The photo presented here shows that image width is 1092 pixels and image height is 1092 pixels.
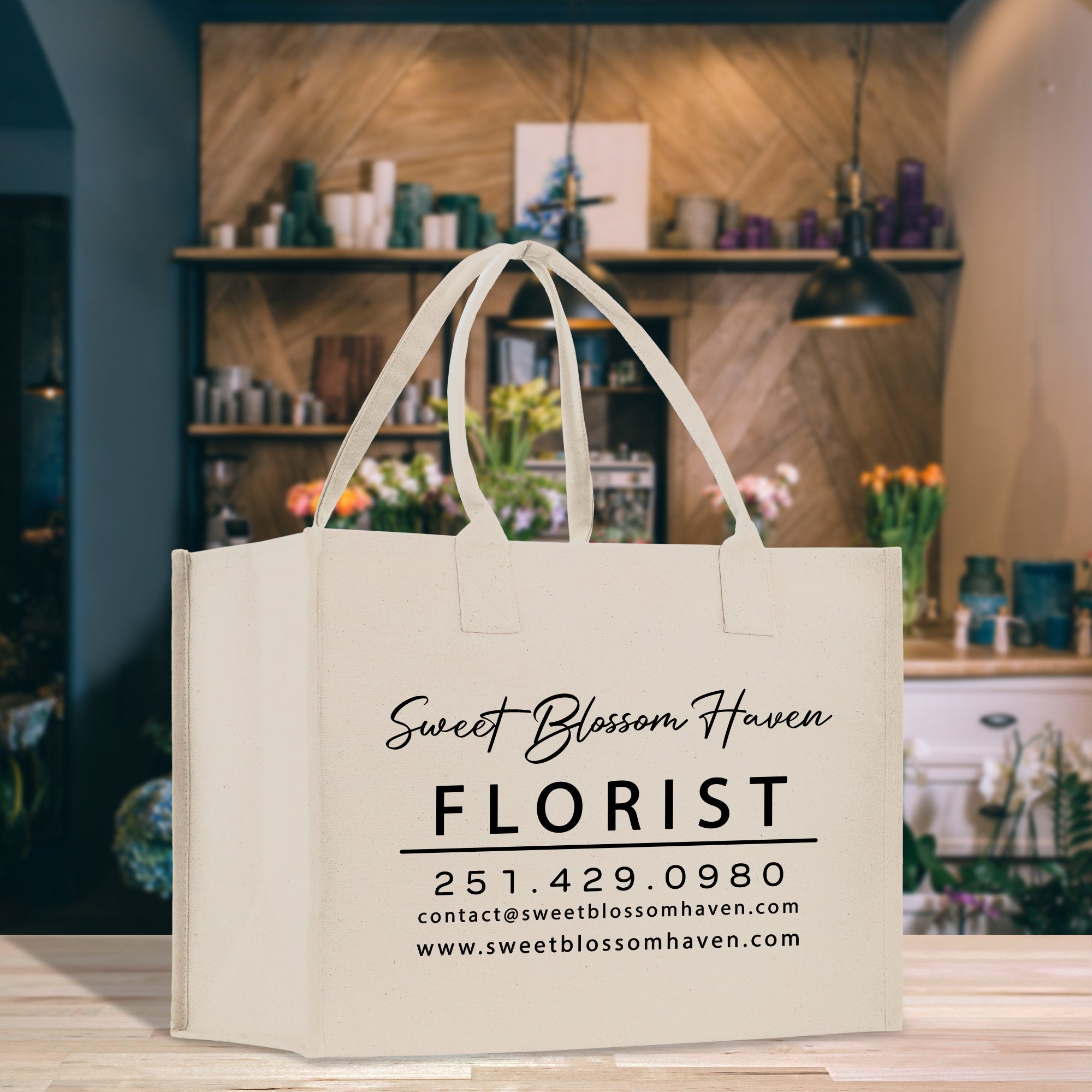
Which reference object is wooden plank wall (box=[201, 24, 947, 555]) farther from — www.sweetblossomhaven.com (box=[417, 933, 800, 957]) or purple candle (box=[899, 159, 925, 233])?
www.sweetblossomhaven.com (box=[417, 933, 800, 957])

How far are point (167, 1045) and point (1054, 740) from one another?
96.0 inches

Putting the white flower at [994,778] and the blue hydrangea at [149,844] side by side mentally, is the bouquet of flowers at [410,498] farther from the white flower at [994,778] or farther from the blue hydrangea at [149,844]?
the white flower at [994,778]

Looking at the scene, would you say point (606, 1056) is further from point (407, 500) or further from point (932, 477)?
point (932, 477)

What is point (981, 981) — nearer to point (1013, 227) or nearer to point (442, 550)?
point (442, 550)

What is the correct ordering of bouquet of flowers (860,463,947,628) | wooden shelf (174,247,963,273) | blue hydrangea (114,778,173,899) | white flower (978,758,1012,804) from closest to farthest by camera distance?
blue hydrangea (114,778,173,899) < white flower (978,758,1012,804) < bouquet of flowers (860,463,947,628) < wooden shelf (174,247,963,273)

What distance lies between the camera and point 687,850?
489 millimetres

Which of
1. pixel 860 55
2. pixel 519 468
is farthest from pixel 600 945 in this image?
pixel 860 55

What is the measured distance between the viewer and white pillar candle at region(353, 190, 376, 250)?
3908 millimetres

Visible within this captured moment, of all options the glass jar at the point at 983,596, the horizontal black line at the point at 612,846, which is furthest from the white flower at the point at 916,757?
the horizontal black line at the point at 612,846

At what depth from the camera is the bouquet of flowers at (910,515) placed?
9.78 ft

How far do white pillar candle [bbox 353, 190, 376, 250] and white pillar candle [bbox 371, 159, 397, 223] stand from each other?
29 millimetres

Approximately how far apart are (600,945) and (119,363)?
3135 millimetres

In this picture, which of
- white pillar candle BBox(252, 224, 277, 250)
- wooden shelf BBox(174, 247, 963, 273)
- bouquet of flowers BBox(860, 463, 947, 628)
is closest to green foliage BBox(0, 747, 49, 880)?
wooden shelf BBox(174, 247, 963, 273)

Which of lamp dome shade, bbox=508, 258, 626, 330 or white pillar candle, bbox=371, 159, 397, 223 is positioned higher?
white pillar candle, bbox=371, 159, 397, 223
